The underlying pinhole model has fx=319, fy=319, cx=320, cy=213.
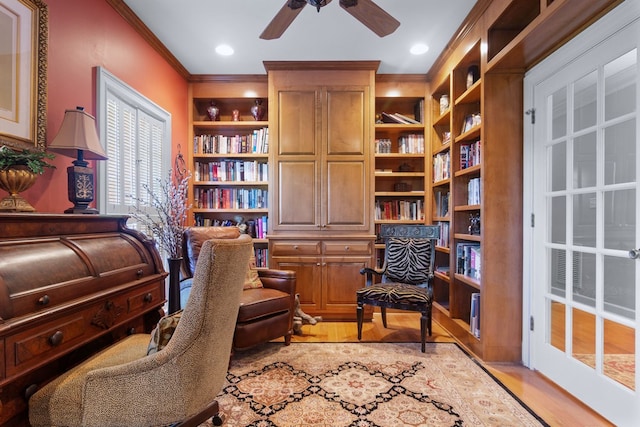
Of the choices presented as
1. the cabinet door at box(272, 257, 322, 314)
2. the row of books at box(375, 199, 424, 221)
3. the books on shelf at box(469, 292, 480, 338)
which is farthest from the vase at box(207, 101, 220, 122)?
the books on shelf at box(469, 292, 480, 338)

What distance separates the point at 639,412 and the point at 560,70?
6.37ft

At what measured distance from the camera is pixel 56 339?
1.15 meters

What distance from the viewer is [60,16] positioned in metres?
1.91

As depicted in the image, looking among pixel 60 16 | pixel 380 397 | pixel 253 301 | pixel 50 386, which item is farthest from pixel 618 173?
pixel 60 16

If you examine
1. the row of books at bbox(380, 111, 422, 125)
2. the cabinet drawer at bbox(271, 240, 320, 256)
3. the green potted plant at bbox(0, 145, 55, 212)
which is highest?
the row of books at bbox(380, 111, 422, 125)

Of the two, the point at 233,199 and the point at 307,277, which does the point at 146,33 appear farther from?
the point at 307,277

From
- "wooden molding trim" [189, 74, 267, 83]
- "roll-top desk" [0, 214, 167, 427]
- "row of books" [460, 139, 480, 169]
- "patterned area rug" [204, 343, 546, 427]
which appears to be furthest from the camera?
"wooden molding trim" [189, 74, 267, 83]

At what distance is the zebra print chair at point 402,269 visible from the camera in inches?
110

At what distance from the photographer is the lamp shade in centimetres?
167

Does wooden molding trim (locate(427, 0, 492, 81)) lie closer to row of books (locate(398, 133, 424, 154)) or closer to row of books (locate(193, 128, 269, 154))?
row of books (locate(398, 133, 424, 154))

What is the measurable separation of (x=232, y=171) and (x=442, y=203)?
243 centimetres

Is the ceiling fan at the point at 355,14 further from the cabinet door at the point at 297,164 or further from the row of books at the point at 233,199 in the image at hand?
the row of books at the point at 233,199

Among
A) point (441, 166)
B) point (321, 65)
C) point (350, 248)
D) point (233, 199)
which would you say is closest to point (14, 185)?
point (233, 199)

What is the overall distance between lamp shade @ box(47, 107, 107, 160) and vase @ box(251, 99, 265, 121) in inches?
84.4
